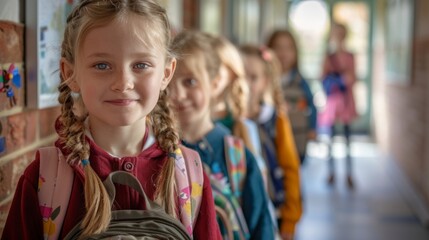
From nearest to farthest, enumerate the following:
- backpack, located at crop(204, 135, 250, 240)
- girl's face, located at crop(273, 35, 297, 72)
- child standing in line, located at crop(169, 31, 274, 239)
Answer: backpack, located at crop(204, 135, 250, 240) < child standing in line, located at crop(169, 31, 274, 239) < girl's face, located at crop(273, 35, 297, 72)

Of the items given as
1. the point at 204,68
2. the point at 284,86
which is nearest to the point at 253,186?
the point at 204,68

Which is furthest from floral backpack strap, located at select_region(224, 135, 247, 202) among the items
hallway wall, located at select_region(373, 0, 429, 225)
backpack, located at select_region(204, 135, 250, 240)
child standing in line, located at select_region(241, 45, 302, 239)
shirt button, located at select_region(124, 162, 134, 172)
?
hallway wall, located at select_region(373, 0, 429, 225)

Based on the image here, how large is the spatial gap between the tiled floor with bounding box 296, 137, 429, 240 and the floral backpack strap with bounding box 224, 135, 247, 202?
308 centimetres

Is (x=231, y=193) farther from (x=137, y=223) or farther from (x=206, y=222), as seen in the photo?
(x=137, y=223)

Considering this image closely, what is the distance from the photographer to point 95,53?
130 cm

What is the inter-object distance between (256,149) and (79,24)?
59.2 inches

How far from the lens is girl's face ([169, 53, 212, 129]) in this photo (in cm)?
222

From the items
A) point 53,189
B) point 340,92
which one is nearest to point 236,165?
point 53,189

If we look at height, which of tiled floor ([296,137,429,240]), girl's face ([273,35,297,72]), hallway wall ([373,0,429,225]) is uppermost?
girl's face ([273,35,297,72])

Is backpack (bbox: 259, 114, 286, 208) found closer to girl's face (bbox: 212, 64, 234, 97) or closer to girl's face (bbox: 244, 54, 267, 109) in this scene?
girl's face (bbox: 244, 54, 267, 109)

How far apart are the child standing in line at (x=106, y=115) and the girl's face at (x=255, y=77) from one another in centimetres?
205

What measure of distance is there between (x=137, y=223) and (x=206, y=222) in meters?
0.22

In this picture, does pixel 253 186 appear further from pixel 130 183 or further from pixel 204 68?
pixel 130 183

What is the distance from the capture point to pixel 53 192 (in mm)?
1296
